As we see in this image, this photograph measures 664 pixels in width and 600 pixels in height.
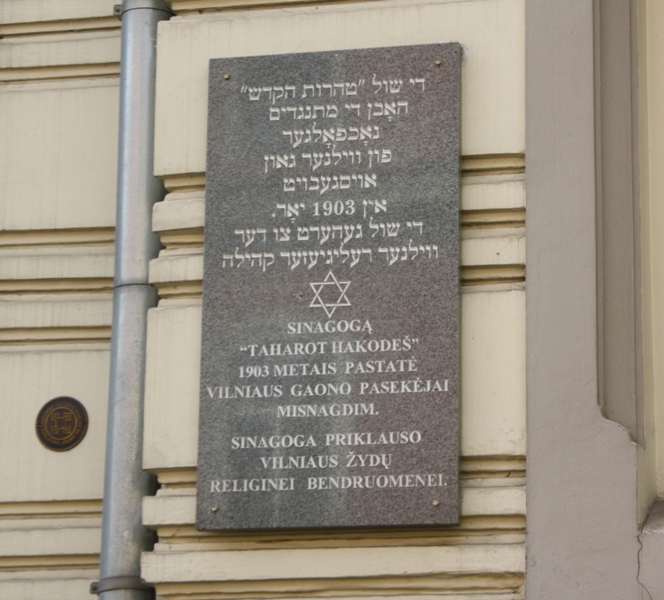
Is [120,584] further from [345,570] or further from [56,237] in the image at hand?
[56,237]

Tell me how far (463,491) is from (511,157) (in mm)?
1154

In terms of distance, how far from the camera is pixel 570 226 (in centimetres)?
520

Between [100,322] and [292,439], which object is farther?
[100,322]

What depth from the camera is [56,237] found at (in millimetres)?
6016

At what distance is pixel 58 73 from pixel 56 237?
677 mm

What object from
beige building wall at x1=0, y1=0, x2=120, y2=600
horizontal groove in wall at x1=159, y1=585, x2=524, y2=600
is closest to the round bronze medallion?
beige building wall at x1=0, y1=0, x2=120, y2=600

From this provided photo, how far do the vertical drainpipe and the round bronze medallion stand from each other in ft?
1.12

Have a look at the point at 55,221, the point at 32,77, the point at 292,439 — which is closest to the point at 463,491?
the point at 292,439

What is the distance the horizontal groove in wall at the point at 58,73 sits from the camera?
6129mm

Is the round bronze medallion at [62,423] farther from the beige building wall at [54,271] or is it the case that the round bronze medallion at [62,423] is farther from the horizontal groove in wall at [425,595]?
the horizontal groove in wall at [425,595]

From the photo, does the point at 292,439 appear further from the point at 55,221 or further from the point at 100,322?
the point at 55,221

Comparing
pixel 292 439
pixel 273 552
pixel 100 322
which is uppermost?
pixel 100 322

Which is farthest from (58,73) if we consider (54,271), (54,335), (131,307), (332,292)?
(332,292)

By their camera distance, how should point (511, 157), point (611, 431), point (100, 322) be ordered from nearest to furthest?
point (611, 431)
point (511, 157)
point (100, 322)
